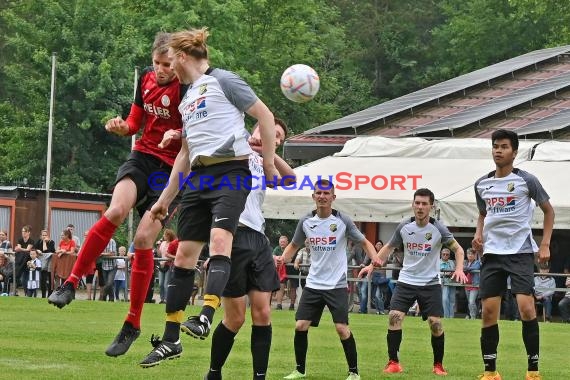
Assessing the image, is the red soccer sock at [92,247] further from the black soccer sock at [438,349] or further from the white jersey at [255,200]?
the black soccer sock at [438,349]

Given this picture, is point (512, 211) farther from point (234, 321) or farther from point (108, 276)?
point (108, 276)

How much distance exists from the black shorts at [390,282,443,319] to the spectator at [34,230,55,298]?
15.6 m

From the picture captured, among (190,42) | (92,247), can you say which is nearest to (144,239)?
(92,247)

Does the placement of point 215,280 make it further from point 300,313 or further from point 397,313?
point 397,313

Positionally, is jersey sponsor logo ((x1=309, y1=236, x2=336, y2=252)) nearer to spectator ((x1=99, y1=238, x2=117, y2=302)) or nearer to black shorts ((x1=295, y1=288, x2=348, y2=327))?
black shorts ((x1=295, y1=288, x2=348, y2=327))

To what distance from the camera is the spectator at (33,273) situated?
2972cm

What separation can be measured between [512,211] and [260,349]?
3267 millimetres

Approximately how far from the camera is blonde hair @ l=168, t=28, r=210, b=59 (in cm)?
961

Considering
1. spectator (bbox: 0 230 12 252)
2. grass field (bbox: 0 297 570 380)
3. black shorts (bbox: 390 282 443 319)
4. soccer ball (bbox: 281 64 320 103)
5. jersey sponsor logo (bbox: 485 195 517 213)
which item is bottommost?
grass field (bbox: 0 297 570 380)

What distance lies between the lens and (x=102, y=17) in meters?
50.4

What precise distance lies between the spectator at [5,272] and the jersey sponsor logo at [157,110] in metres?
20.3

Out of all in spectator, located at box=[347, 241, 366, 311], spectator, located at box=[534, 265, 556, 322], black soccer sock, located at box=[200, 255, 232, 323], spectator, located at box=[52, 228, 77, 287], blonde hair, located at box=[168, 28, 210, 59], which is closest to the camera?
black soccer sock, located at box=[200, 255, 232, 323]

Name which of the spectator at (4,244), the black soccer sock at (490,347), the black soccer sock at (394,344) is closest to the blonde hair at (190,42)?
the black soccer sock at (490,347)

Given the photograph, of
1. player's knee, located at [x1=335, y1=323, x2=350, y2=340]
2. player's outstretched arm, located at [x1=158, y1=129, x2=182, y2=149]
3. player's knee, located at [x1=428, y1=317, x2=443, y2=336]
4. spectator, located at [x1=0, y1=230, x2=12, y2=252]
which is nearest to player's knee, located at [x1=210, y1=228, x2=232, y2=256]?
player's outstretched arm, located at [x1=158, y1=129, x2=182, y2=149]
